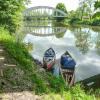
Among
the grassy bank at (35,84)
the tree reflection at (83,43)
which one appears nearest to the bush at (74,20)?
the tree reflection at (83,43)

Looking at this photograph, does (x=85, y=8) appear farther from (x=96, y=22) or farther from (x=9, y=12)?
(x=9, y=12)

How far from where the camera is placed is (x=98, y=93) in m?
10.7

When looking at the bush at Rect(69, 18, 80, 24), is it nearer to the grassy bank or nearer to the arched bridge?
the arched bridge

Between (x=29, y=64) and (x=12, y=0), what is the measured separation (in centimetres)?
1359

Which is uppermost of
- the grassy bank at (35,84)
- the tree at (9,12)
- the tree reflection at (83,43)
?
the tree at (9,12)

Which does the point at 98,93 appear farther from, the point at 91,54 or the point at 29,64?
the point at 91,54

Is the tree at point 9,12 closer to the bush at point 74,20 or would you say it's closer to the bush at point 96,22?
the bush at point 96,22

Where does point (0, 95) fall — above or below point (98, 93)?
above

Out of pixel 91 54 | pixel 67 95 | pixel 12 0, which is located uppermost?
pixel 12 0

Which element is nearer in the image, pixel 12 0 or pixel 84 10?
pixel 12 0

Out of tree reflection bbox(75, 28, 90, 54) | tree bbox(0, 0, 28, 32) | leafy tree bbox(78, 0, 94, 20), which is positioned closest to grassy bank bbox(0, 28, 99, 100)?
tree bbox(0, 0, 28, 32)

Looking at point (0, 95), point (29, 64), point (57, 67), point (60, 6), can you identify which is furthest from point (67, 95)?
point (60, 6)

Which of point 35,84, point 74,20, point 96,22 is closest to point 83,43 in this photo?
point 35,84

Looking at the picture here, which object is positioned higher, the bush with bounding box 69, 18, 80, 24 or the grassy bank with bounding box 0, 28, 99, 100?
the grassy bank with bounding box 0, 28, 99, 100
